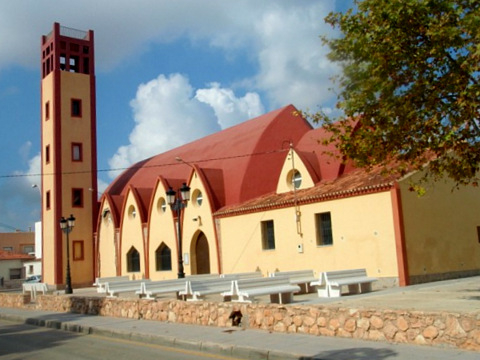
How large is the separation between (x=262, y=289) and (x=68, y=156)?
2777cm

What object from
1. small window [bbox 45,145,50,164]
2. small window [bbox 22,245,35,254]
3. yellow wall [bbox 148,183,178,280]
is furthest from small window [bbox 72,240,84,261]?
small window [bbox 22,245,35,254]

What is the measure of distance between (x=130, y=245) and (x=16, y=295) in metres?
12.7

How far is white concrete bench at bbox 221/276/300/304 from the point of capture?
16087 millimetres

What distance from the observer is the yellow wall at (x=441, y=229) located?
834 inches

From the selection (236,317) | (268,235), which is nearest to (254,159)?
(268,235)

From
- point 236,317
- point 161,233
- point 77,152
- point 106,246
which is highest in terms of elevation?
point 77,152

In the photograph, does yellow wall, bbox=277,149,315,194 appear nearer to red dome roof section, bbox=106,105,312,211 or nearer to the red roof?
the red roof

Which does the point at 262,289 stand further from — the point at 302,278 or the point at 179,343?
the point at 179,343

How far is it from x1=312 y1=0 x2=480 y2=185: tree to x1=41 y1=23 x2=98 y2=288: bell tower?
29817mm

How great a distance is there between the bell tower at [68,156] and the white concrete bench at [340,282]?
83.2 ft

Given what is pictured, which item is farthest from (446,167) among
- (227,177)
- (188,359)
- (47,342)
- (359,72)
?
(227,177)

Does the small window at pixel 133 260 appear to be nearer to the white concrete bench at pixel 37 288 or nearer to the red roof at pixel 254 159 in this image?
the red roof at pixel 254 159

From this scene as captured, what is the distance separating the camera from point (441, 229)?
22.5 meters

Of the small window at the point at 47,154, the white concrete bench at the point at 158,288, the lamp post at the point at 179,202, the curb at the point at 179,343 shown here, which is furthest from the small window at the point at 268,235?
the small window at the point at 47,154
